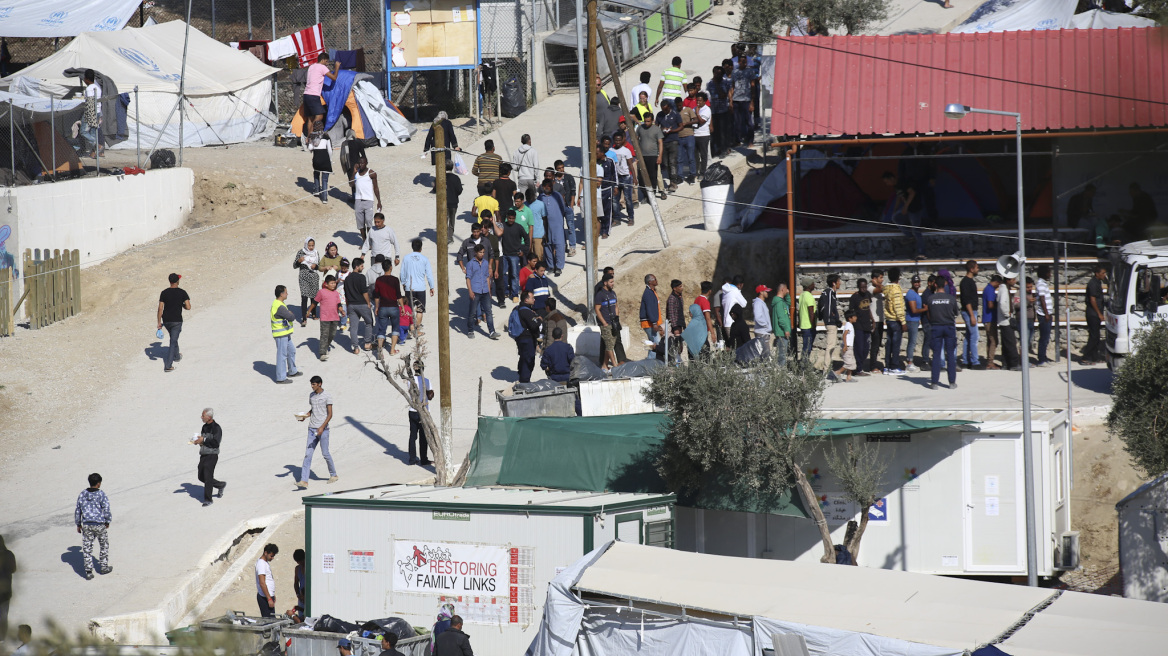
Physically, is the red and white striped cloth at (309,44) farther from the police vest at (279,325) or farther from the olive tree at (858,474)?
the olive tree at (858,474)

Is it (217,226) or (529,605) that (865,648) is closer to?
(529,605)

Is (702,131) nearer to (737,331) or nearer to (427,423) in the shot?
(737,331)

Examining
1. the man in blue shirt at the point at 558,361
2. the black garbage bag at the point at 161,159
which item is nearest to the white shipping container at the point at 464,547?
the man in blue shirt at the point at 558,361

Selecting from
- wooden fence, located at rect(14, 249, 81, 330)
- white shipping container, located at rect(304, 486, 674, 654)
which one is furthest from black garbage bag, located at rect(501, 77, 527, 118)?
white shipping container, located at rect(304, 486, 674, 654)

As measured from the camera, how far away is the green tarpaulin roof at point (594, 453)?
1387 centimetres

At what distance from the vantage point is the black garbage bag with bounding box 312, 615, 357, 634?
482 inches

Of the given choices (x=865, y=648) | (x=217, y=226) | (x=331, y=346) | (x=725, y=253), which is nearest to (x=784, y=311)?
(x=725, y=253)

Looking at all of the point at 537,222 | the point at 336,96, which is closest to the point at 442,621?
the point at 537,222

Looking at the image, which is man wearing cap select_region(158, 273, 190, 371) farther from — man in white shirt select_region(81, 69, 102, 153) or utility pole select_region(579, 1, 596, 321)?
man in white shirt select_region(81, 69, 102, 153)

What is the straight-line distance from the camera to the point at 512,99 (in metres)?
33.0

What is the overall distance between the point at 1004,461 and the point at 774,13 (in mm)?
20167

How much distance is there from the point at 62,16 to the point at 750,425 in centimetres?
2677

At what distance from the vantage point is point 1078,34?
2272 centimetres

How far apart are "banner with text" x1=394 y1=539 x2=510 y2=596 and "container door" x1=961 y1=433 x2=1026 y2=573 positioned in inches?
223
